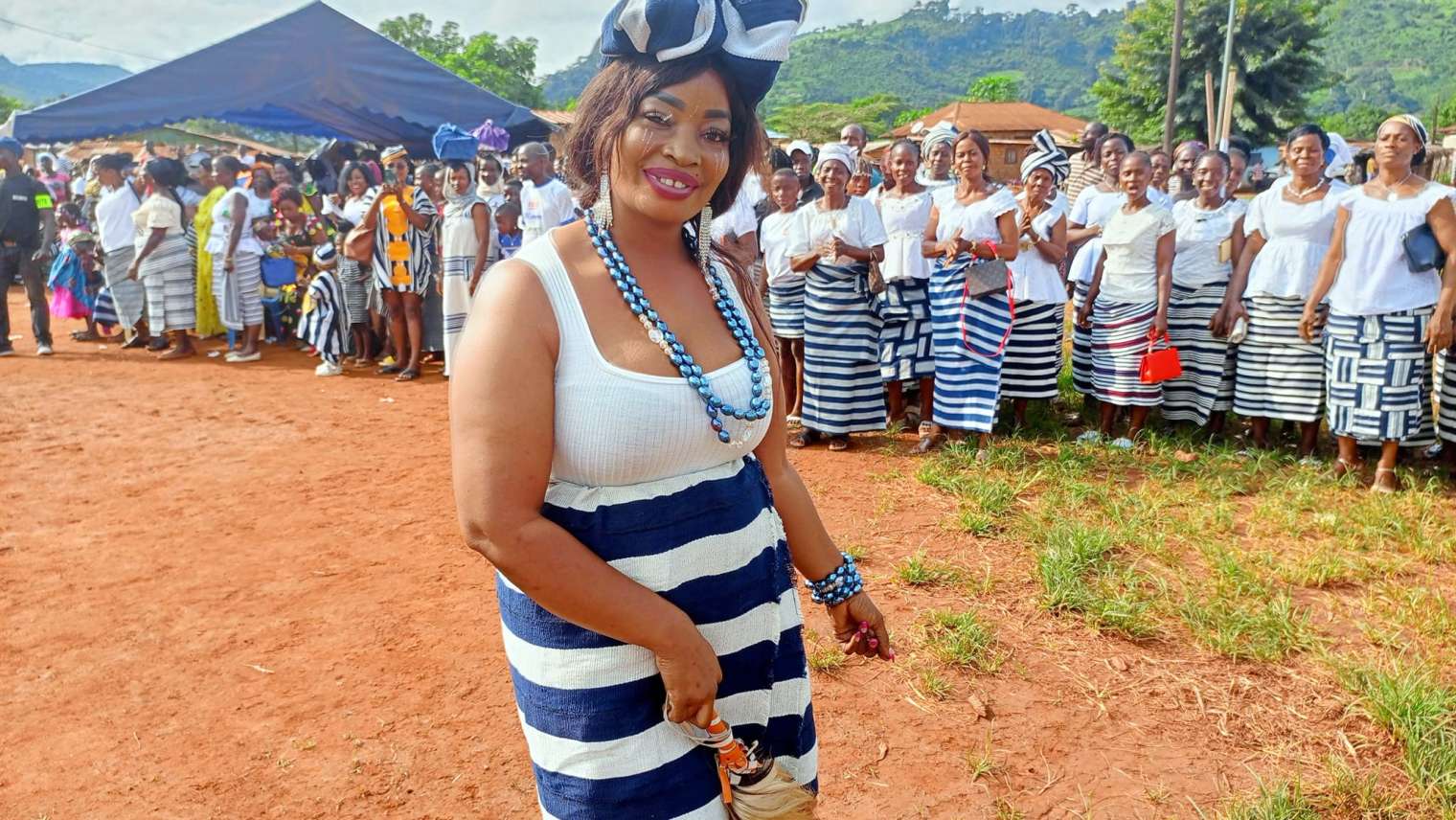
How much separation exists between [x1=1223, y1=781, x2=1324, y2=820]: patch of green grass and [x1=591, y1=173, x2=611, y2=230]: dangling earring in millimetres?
2161

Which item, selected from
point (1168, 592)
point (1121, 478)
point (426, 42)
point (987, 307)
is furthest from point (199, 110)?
point (426, 42)

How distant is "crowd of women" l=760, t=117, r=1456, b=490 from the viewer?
4859mm

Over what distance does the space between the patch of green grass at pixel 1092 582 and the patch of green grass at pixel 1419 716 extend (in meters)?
0.66

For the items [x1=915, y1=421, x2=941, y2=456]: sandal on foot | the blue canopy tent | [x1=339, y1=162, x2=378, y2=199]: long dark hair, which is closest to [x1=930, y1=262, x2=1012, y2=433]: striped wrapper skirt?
[x1=915, y1=421, x2=941, y2=456]: sandal on foot

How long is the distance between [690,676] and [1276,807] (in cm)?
193

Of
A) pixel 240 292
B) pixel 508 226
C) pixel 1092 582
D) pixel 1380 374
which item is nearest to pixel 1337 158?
pixel 1380 374

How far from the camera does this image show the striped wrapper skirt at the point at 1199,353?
578cm

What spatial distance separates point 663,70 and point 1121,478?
443 cm

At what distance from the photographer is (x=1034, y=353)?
19.3 feet

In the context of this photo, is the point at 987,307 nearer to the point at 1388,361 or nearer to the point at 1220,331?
the point at 1220,331

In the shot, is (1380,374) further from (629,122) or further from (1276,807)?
(629,122)

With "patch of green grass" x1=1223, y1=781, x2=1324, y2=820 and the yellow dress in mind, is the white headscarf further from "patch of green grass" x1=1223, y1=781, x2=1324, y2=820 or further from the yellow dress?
the yellow dress

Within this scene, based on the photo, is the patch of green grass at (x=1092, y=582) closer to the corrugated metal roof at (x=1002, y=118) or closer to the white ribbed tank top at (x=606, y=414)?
the white ribbed tank top at (x=606, y=414)

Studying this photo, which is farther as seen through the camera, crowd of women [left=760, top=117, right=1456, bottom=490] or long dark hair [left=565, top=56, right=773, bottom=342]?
crowd of women [left=760, top=117, right=1456, bottom=490]
